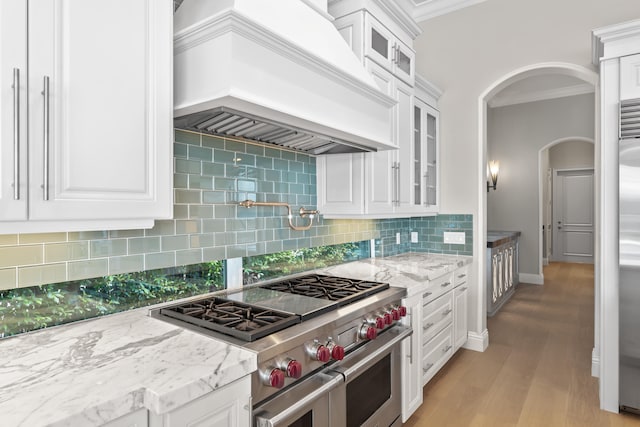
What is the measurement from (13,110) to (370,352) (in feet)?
5.43

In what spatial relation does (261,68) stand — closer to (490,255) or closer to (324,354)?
(324,354)

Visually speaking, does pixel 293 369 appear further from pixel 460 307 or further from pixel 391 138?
pixel 460 307

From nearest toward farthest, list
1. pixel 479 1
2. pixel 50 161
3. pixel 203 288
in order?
pixel 50 161, pixel 203 288, pixel 479 1

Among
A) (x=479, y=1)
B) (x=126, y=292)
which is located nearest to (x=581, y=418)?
(x=126, y=292)

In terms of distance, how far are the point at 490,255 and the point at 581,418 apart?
2.30 metres

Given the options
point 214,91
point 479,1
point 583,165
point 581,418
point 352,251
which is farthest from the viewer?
point 583,165

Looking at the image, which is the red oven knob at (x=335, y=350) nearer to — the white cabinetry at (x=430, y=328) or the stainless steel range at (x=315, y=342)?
the stainless steel range at (x=315, y=342)

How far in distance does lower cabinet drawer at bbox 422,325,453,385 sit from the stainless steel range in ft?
1.86

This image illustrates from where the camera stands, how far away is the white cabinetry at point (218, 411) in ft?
3.40

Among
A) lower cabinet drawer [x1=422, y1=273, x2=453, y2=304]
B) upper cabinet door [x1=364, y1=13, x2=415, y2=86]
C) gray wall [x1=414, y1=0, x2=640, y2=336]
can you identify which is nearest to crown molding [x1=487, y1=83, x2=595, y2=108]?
gray wall [x1=414, y1=0, x2=640, y2=336]

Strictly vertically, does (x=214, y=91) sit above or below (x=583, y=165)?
below

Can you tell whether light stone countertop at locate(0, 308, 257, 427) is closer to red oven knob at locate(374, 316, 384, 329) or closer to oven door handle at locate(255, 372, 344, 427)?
oven door handle at locate(255, 372, 344, 427)

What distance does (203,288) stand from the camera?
77.3 inches

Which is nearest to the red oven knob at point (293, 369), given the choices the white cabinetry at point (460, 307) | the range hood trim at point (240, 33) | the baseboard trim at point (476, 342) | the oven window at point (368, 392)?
the oven window at point (368, 392)
